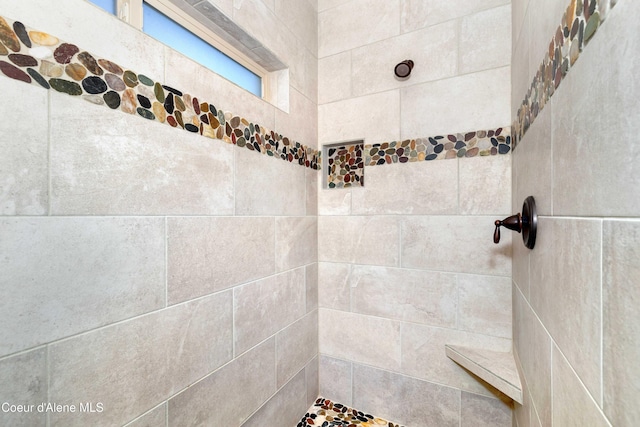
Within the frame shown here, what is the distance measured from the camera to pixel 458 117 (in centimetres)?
127

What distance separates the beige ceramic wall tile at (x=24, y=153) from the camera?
1.71 feet

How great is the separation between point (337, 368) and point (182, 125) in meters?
1.49

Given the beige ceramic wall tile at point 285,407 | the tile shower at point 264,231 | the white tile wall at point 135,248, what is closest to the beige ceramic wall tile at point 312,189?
Result: the tile shower at point 264,231

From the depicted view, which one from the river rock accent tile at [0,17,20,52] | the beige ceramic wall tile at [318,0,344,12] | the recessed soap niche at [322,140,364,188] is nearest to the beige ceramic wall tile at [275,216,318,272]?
the recessed soap niche at [322,140,364,188]

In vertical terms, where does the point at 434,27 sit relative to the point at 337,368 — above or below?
above

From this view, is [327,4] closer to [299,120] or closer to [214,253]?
[299,120]

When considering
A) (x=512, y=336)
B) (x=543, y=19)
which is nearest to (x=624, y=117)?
(x=543, y=19)

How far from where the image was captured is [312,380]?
1.55 metres

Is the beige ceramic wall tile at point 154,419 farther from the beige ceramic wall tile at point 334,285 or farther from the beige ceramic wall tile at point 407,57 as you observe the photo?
the beige ceramic wall tile at point 407,57

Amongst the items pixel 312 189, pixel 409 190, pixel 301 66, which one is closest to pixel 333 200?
pixel 312 189

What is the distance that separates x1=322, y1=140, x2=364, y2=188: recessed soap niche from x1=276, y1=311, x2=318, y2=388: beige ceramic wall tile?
0.79 meters

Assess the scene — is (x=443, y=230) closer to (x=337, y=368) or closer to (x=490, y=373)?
(x=490, y=373)

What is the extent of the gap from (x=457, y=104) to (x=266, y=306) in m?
1.31

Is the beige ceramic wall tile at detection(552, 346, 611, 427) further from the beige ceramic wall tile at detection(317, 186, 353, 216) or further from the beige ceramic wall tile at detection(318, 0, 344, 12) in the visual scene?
the beige ceramic wall tile at detection(318, 0, 344, 12)
